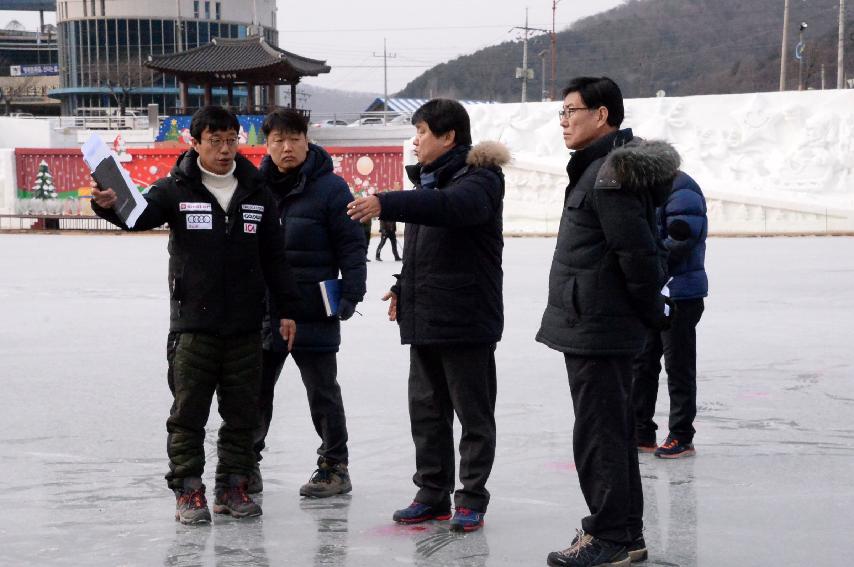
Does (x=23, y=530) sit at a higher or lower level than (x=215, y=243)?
lower

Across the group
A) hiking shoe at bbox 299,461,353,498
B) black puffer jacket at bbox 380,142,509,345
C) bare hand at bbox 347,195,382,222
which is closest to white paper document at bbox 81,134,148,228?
bare hand at bbox 347,195,382,222

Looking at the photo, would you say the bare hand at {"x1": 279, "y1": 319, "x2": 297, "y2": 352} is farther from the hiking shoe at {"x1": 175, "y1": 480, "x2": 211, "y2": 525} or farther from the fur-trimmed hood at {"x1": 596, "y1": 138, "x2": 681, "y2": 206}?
the fur-trimmed hood at {"x1": 596, "y1": 138, "x2": 681, "y2": 206}

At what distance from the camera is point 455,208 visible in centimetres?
335

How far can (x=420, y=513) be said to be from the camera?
3.59m

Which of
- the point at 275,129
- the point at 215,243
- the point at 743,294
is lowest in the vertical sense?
the point at 743,294

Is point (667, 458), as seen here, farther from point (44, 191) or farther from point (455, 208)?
point (44, 191)

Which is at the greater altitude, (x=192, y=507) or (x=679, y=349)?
(x=679, y=349)

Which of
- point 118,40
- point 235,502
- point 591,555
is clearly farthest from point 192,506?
point 118,40

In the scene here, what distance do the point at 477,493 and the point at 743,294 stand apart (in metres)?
7.71

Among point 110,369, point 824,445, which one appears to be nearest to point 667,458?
point 824,445

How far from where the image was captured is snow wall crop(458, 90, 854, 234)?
80.2ft

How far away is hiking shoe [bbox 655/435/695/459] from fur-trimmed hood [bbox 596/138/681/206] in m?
1.73

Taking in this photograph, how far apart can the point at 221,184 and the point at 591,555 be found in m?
1.73

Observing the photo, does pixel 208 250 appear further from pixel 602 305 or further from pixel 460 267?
pixel 602 305
